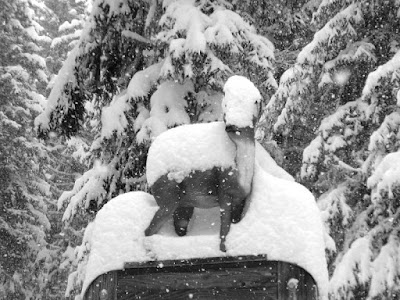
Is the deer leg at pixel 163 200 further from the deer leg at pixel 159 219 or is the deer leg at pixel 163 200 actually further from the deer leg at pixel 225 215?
the deer leg at pixel 225 215

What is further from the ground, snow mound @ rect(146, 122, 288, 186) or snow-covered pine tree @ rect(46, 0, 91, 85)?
snow-covered pine tree @ rect(46, 0, 91, 85)

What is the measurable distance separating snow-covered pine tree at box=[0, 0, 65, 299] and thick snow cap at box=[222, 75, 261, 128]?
1415 centimetres

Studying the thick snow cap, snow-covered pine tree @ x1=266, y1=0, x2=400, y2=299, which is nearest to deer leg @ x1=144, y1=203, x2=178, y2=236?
the thick snow cap

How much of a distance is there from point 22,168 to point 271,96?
9388mm

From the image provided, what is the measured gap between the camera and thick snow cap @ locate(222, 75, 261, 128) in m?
3.41

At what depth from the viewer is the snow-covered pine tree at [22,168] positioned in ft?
55.6

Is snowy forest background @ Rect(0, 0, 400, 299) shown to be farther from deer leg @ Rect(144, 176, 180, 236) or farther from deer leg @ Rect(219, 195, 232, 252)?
deer leg @ Rect(219, 195, 232, 252)

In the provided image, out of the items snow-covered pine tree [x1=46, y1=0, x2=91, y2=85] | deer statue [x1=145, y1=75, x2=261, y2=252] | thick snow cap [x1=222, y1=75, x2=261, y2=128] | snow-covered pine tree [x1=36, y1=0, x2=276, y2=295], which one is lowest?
deer statue [x1=145, y1=75, x2=261, y2=252]

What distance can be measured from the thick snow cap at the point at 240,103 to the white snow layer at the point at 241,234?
29 centimetres

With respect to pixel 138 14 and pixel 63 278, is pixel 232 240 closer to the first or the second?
pixel 138 14

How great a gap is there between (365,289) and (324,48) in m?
3.80

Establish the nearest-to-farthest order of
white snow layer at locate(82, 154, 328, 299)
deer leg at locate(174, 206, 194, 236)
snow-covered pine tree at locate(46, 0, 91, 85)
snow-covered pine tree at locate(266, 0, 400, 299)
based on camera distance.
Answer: white snow layer at locate(82, 154, 328, 299) < deer leg at locate(174, 206, 194, 236) < snow-covered pine tree at locate(266, 0, 400, 299) < snow-covered pine tree at locate(46, 0, 91, 85)

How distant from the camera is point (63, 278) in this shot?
58.2ft

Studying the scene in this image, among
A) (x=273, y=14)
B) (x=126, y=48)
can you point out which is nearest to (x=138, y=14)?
(x=126, y=48)
